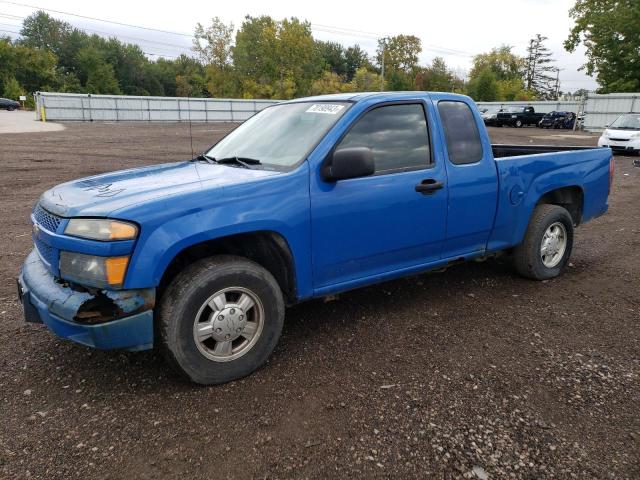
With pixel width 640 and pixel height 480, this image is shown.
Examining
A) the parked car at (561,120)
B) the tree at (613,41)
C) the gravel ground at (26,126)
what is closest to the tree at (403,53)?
the tree at (613,41)

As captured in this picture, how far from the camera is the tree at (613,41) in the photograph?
1551 inches

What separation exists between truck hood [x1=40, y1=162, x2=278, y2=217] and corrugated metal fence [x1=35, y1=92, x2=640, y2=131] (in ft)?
92.7

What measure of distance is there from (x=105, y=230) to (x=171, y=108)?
41380mm

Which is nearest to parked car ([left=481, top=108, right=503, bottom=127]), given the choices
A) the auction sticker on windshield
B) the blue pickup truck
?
the blue pickup truck

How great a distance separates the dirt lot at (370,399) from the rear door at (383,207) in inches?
23.0

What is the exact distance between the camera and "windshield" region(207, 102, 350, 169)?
3.52 metres

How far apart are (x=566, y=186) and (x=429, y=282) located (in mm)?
1732

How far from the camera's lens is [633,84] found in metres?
39.8

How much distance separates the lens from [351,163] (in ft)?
10.6

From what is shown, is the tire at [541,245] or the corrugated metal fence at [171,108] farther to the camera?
the corrugated metal fence at [171,108]

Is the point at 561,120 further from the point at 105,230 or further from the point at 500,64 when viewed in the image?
the point at 500,64

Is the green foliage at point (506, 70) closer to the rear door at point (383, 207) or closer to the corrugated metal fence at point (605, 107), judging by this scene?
the corrugated metal fence at point (605, 107)

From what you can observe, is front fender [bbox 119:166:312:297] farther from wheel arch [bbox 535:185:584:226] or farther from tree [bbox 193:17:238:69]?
tree [bbox 193:17:238:69]

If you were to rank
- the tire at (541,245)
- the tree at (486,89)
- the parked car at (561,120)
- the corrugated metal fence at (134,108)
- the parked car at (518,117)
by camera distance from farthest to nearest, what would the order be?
the tree at (486,89) < the parked car at (518,117) < the parked car at (561,120) < the corrugated metal fence at (134,108) < the tire at (541,245)
